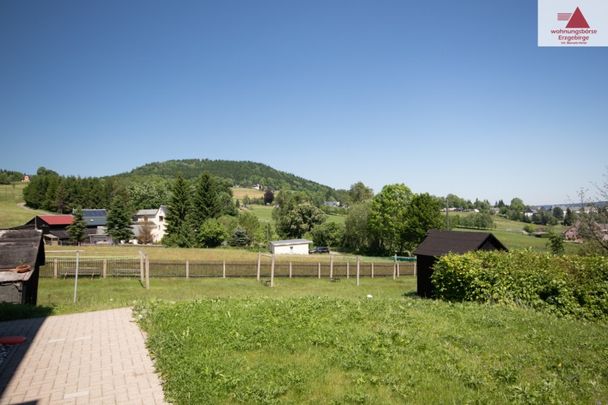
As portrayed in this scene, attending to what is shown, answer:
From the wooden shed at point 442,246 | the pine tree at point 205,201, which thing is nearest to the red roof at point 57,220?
the pine tree at point 205,201

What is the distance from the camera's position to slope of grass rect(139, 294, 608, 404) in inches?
241

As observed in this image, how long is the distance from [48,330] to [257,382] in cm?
761

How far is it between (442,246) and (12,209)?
102280mm

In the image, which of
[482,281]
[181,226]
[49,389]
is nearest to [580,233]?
[482,281]

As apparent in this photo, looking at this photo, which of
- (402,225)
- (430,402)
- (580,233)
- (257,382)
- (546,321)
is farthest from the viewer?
(402,225)

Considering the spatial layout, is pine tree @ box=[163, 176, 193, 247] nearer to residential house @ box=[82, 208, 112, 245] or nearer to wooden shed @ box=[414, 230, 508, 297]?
residential house @ box=[82, 208, 112, 245]

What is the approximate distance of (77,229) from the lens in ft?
206

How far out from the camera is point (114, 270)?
87.5ft

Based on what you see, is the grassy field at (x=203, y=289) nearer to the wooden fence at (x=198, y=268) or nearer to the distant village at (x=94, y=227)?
the wooden fence at (x=198, y=268)

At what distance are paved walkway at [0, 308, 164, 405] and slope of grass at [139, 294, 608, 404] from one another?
1.45 ft

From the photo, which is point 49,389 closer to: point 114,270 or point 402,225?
point 114,270

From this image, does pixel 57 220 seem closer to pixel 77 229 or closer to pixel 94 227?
pixel 94 227

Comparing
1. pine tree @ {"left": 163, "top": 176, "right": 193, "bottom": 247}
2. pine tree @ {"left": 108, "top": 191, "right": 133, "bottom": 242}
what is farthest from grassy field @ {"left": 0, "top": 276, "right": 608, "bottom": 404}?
pine tree @ {"left": 108, "top": 191, "right": 133, "bottom": 242}

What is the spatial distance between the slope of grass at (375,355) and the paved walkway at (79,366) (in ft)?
1.45
